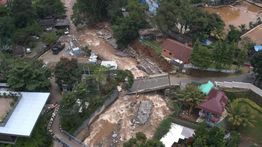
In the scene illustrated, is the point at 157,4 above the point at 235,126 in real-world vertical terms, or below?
above

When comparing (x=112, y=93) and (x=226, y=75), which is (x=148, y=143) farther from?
(x=226, y=75)

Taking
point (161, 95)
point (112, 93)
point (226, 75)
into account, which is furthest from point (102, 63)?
point (226, 75)

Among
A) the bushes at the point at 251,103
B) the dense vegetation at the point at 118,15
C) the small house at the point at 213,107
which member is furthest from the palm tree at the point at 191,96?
the dense vegetation at the point at 118,15

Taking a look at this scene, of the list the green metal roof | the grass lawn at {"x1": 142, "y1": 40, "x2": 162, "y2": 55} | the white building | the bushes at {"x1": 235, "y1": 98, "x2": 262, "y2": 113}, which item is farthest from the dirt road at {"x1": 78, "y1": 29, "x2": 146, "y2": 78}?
the bushes at {"x1": 235, "y1": 98, "x2": 262, "y2": 113}

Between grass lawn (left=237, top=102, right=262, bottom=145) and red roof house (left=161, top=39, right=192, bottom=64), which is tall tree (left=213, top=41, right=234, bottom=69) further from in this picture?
grass lawn (left=237, top=102, right=262, bottom=145)

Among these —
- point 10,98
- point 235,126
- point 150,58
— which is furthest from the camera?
point 150,58

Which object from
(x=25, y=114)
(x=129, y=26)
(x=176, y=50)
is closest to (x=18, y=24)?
(x=129, y=26)

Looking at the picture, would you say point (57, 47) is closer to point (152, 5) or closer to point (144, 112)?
point (152, 5)
